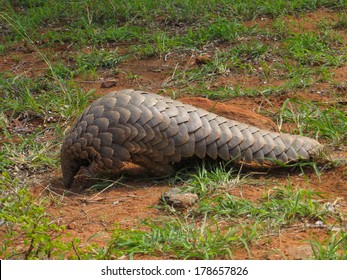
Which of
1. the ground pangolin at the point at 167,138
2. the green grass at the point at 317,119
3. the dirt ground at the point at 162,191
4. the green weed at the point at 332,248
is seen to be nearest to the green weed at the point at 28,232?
the dirt ground at the point at 162,191

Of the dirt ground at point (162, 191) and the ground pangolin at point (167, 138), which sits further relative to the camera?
the ground pangolin at point (167, 138)

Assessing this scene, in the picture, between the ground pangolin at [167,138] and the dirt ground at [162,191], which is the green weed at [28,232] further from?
the ground pangolin at [167,138]

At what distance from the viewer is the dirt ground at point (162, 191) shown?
13.6ft

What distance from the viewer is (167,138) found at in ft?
16.7

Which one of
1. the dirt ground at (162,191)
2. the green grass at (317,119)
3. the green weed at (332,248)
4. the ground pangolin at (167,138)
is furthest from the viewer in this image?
the green grass at (317,119)

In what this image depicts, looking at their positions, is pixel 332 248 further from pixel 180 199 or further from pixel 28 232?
pixel 28 232

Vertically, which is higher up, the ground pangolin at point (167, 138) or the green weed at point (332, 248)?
the green weed at point (332, 248)

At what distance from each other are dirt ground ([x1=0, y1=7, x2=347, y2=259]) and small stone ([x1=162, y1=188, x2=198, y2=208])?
9cm

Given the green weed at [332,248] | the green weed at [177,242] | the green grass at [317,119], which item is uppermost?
the green weed at [332,248]

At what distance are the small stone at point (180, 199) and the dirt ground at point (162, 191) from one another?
94 mm

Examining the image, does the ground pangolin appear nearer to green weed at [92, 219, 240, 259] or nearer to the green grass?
the green grass

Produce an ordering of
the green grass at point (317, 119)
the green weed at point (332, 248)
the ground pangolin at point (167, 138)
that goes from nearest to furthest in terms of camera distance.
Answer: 1. the green weed at point (332, 248)
2. the ground pangolin at point (167, 138)
3. the green grass at point (317, 119)

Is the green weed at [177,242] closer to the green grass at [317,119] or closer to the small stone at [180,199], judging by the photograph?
the small stone at [180,199]

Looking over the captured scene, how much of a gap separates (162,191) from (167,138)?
0.34 metres
